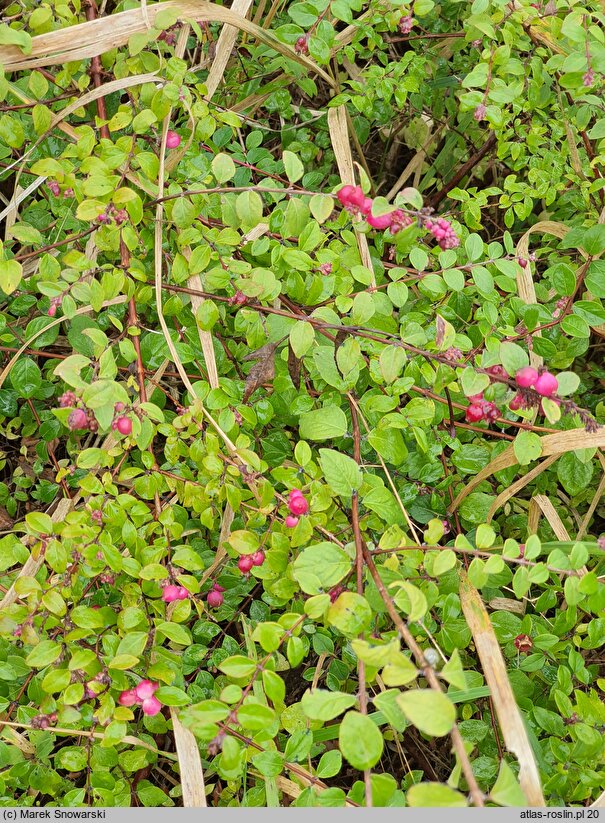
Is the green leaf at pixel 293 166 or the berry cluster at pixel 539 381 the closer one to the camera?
the berry cluster at pixel 539 381

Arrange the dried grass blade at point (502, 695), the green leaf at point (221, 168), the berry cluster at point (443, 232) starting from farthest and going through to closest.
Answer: the green leaf at point (221, 168) → the berry cluster at point (443, 232) → the dried grass blade at point (502, 695)

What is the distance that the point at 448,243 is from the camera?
4.74 feet

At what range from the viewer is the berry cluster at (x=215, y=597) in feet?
5.60

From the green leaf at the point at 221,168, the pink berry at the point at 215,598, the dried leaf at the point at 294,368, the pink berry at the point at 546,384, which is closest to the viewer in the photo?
the pink berry at the point at 546,384

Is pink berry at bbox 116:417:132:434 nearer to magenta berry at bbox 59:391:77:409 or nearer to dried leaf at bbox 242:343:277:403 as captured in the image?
magenta berry at bbox 59:391:77:409

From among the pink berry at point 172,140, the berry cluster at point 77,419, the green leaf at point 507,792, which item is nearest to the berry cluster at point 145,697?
the berry cluster at point 77,419

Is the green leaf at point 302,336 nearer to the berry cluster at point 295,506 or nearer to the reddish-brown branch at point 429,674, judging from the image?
the berry cluster at point 295,506

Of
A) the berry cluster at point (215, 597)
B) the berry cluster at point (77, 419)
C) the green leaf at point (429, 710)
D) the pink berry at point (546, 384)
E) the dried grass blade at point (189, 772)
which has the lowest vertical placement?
the dried grass blade at point (189, 772)

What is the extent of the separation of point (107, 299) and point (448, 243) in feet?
2.51

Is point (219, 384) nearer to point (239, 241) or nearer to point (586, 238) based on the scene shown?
point (239, 241)

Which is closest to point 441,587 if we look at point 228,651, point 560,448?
point 560,448

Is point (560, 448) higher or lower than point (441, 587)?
higher

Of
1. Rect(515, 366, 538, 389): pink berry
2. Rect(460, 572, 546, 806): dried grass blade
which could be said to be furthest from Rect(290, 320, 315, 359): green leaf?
Rect(460, 572, 546, 806): dried grass blade

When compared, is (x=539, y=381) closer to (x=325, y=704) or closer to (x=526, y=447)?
(x=526, y=447)
